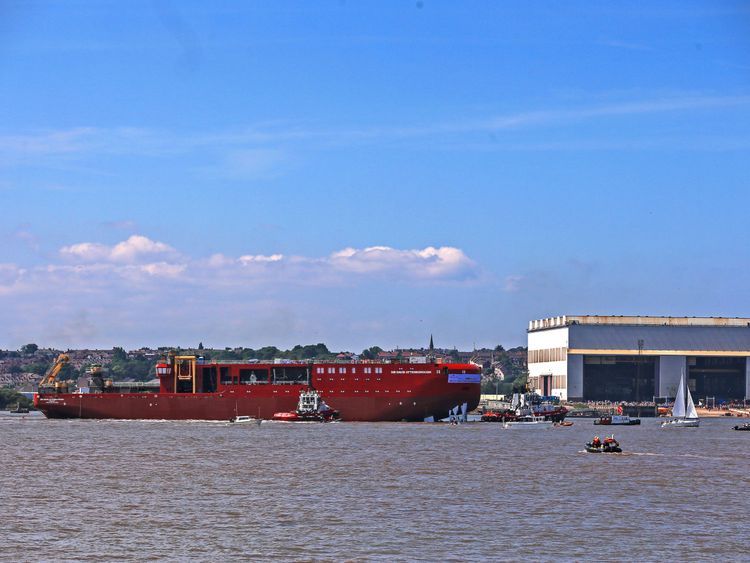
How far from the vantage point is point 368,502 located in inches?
2170

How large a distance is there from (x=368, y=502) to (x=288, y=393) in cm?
8828

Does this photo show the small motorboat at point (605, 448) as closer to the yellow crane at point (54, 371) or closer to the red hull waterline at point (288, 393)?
the red hull waterline at point (288, 393)

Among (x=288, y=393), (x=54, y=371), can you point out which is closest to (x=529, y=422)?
(x=288, y=393)

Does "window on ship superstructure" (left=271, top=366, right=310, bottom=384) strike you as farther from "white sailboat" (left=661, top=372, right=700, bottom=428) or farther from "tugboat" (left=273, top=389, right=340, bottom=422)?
"white sailboat" (left=661, top=372, right=700, bottom=428)

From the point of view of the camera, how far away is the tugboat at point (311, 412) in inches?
5443

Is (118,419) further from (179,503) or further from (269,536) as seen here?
(269,536)

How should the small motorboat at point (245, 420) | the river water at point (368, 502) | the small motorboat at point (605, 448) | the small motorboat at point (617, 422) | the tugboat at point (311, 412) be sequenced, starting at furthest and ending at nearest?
the small motorboat at point (617, 422), the tugboat at point (311, 412), the small motorboat at point (245, 420), the small motorboat at point (605, 448), the river water at point (368, 502)

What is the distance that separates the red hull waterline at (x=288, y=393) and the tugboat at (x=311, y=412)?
66.5 inches

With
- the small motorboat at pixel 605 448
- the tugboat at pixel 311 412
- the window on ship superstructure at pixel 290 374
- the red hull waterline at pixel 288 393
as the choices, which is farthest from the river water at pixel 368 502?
the window on ship superstructure at pixel 290 374

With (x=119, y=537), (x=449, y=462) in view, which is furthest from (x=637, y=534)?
(x=449, y=462)

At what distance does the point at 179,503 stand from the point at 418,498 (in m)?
10.3

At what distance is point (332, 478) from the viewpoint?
218ft

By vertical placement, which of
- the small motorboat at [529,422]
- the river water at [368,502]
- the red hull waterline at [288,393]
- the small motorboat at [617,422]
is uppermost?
the red hull waterline at [288,393]

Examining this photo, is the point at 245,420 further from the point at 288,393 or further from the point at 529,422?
the point at 529,422
